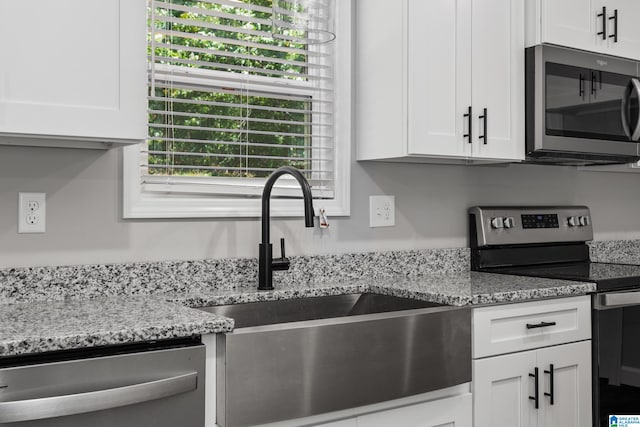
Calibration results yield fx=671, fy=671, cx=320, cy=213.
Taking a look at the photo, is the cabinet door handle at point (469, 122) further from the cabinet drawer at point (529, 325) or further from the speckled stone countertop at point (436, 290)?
the cabinet drawer at point (529, 325)

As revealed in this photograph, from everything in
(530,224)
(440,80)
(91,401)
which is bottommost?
(91,401)

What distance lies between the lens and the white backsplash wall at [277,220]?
185 centimetres

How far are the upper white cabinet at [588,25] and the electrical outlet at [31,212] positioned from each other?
178 cm

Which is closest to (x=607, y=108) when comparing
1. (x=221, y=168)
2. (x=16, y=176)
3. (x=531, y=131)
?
(x=531, y=131)

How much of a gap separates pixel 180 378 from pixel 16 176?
0.80m

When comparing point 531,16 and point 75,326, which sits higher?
point 531,16

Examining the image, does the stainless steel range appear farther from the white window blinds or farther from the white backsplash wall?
the white window blinds

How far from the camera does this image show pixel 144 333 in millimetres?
1385

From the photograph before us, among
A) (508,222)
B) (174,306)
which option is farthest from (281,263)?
(508,222)

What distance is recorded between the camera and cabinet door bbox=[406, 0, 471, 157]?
2230mm

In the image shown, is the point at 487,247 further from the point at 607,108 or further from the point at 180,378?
the point at 180,378

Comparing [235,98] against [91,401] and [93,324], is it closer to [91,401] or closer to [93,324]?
[93,324]

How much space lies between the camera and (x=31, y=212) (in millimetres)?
1839

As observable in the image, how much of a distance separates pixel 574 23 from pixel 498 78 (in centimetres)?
44
